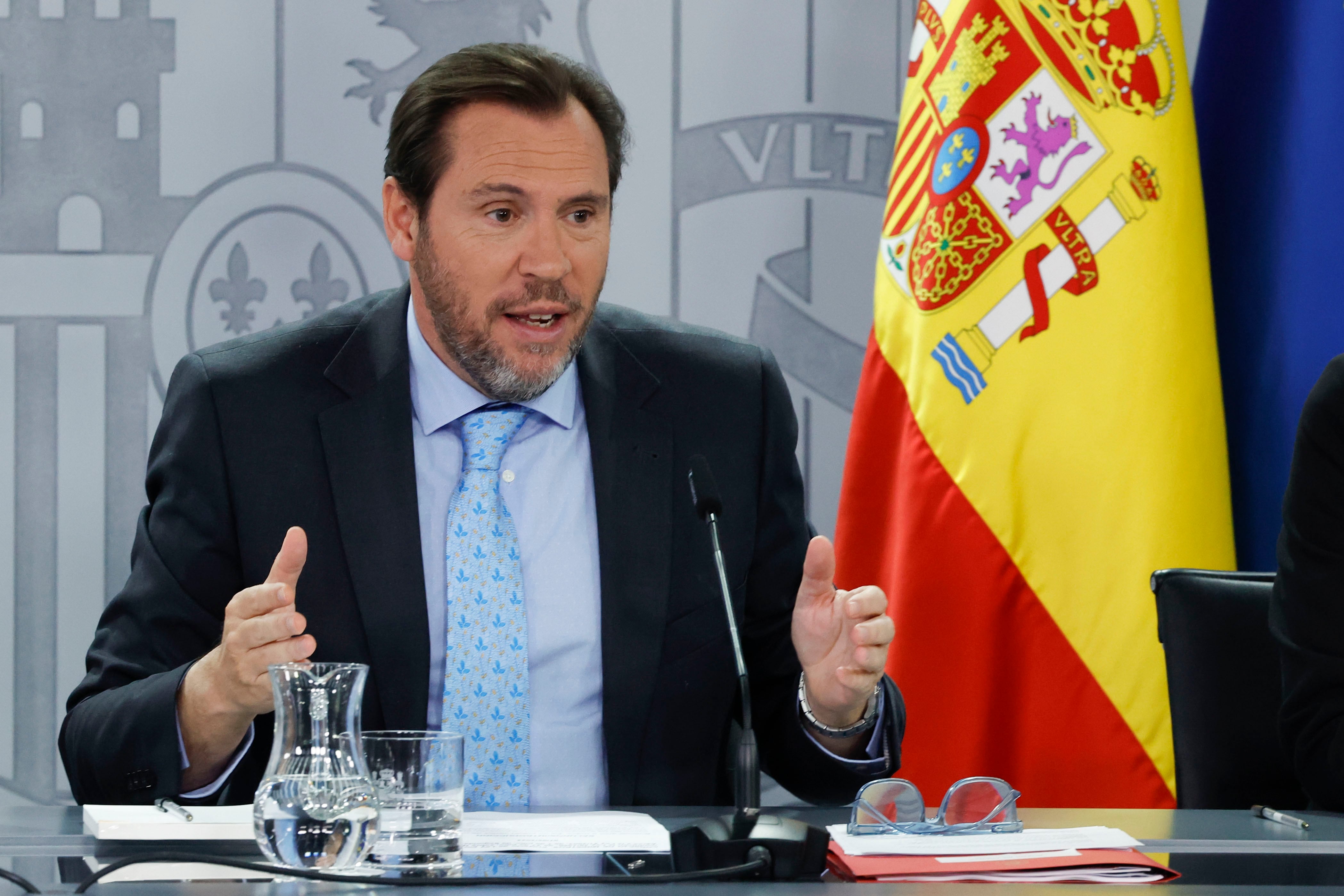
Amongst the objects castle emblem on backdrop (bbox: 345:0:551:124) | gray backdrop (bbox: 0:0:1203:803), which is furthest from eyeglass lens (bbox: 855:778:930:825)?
castle emblem on backdrop (bbox: 345:0:551:124)

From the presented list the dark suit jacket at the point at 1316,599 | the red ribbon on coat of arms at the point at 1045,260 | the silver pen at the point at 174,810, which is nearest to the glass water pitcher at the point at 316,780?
the silver pen at the point at 174,810

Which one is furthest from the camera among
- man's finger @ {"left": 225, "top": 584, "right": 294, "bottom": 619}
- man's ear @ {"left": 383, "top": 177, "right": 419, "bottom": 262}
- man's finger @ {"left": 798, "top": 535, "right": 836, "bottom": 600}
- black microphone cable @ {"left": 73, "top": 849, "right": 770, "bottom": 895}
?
man's ear @ {"left": 383, "top": 177, "right": 419, "bottom": 262}

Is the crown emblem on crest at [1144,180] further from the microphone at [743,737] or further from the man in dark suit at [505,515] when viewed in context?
the microphone at [743,737]

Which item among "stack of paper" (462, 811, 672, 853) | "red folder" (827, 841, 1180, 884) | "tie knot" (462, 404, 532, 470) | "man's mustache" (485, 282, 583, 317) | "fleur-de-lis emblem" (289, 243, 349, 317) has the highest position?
"fleur-de-lis emblem" (289, 243, 349, 317)

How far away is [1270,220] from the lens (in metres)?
2.45

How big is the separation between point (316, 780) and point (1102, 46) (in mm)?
1867

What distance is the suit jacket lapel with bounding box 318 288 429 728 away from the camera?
5.28 ft

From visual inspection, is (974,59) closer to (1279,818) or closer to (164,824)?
(1279,818)

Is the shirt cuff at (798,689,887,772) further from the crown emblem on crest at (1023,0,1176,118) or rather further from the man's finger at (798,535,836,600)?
the crown emblem on crest at (1023,0,1176,118)

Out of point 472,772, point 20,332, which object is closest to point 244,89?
point 20,332

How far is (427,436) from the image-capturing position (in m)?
1.75

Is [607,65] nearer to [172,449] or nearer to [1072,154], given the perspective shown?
[1072,154]

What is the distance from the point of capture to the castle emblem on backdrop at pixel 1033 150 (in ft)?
7.57

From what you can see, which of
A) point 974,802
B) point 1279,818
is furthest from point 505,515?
point 1279,818
